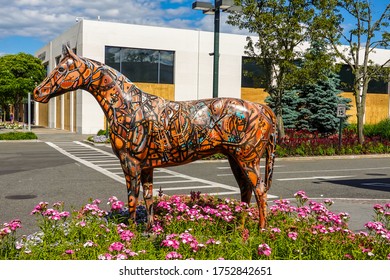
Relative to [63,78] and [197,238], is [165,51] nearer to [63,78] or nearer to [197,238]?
[63,78]

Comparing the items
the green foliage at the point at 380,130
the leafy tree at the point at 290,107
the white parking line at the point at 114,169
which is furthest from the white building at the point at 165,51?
the white parking line at the point at 114,169

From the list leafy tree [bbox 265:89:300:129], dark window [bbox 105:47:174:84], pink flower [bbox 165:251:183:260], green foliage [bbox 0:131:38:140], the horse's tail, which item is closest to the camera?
pink flower [bbox 165:251:183:260]

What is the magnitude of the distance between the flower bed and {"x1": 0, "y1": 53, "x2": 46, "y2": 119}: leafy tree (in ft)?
139

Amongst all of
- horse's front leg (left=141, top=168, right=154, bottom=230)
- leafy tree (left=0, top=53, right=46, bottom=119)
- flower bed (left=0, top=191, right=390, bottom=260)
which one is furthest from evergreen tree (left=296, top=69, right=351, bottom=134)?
leafy tree (left=0, top=53, right=46, bottom=119)

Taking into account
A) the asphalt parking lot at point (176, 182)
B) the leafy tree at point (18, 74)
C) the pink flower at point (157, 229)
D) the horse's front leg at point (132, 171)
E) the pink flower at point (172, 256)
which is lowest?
the asphalt parking lot at point (176, 182)

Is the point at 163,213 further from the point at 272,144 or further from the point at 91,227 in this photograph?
the point at 272,144

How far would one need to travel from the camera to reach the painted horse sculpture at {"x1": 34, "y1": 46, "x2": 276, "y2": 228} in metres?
5.12

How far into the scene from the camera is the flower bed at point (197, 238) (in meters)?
4.25

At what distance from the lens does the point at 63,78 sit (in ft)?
16.8

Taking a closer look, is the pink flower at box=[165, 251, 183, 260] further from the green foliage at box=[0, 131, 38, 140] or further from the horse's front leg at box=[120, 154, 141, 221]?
the green foliage at box=[0, 131, 38, 140]

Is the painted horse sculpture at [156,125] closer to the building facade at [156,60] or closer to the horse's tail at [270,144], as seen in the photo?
the horse's tail at [270,144]

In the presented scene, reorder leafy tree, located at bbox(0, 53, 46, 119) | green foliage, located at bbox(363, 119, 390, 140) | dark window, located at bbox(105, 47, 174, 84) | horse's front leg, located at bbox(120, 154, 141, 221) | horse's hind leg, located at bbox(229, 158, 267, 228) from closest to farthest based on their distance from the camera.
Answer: horse's front leg, located at bbox(120, 154, 141, 221), horse's hind leg, located at bbox(229, 158, 267, 228), green foliage, located at bbox(363, 119, 390, 140), dark window, located at bbox(105, 47, 174, 84), leafy tree, located at bbox(0, 53, 46, 119)

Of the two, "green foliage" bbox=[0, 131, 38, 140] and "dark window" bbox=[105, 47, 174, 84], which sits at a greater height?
"dark window" bbox=[105, 47, 174, 84]

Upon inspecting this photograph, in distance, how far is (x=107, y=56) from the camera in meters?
35.6
